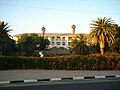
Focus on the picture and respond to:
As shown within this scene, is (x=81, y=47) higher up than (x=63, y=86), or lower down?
higher up

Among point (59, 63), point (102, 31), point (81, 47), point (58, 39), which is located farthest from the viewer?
point (58, 39)

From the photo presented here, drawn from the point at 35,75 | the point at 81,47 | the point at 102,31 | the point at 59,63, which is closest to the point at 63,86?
the point at 35,75

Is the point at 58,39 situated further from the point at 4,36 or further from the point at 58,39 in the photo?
the point at 4,36

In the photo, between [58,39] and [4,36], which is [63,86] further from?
[58,39]

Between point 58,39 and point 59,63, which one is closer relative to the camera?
point 59,63

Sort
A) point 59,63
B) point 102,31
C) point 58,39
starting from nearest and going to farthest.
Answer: point 59,63 → point 102,31 → point 58,39

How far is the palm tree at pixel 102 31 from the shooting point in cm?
4796

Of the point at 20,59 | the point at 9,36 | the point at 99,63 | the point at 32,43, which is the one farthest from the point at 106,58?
the point at 32,43

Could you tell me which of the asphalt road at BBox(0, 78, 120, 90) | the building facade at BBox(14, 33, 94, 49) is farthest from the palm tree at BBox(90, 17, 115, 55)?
the building facade at BBox(14, 33, 94, 49)

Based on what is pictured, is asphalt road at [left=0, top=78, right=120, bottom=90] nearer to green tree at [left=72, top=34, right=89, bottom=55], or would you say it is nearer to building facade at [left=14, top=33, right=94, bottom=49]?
green tree at [left=72, top=34, right=89, bottom=55]

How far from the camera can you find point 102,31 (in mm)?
48188

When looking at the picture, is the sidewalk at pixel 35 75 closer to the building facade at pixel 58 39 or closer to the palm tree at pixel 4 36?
the palm tree at pixel 4 36

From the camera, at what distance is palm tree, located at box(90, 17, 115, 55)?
4796cm

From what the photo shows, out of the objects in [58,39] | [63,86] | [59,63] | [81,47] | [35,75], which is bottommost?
[63,86]
